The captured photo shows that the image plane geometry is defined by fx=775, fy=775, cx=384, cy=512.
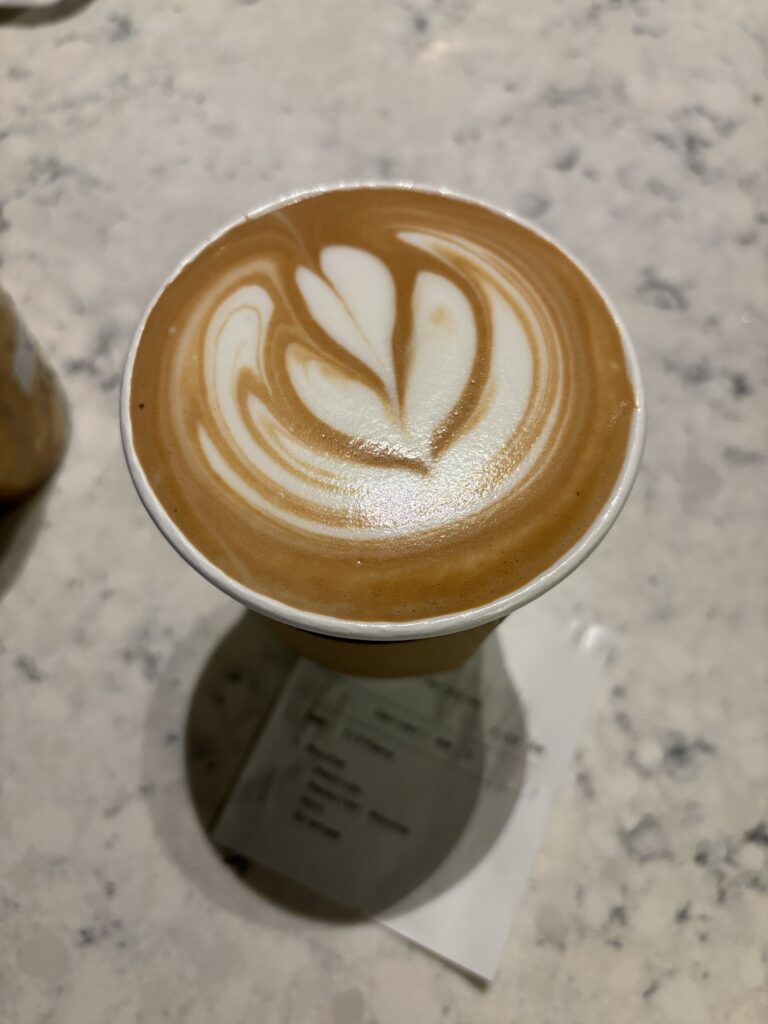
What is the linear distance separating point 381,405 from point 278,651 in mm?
342

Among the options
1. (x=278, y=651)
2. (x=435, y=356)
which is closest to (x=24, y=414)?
(x=278, y=651)

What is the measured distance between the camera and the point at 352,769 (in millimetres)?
724

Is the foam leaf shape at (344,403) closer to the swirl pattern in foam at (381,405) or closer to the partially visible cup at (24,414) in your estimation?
the swirl pattern in foam at (381,405)

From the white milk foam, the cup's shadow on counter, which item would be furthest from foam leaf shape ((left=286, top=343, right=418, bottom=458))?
the cup's shadow on counter

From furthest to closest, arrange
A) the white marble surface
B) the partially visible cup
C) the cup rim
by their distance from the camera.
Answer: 1. the partially visible cup
2. the white marble surface
3. the cup rim

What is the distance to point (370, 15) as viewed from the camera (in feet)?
3.88

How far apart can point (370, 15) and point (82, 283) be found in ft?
2.05

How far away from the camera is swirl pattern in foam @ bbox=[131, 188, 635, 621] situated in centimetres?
50

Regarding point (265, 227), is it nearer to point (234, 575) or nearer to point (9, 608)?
point (234, 575)

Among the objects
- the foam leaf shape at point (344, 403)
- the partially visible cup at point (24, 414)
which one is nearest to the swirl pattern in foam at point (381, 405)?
the foam leaf shape at point (344, 403)

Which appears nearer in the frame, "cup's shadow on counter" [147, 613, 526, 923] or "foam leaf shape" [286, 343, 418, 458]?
"foam leaf shape" [286, 343, 418, 458]

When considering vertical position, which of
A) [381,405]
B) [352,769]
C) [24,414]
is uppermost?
[381,405]

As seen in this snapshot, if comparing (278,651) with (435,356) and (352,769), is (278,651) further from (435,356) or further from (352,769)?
(435,356)

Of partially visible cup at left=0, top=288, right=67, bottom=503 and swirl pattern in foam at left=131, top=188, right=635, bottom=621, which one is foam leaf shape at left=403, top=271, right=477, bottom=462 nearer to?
swirl pattern in foam at left=131, top=188, right=635, bottom=621
